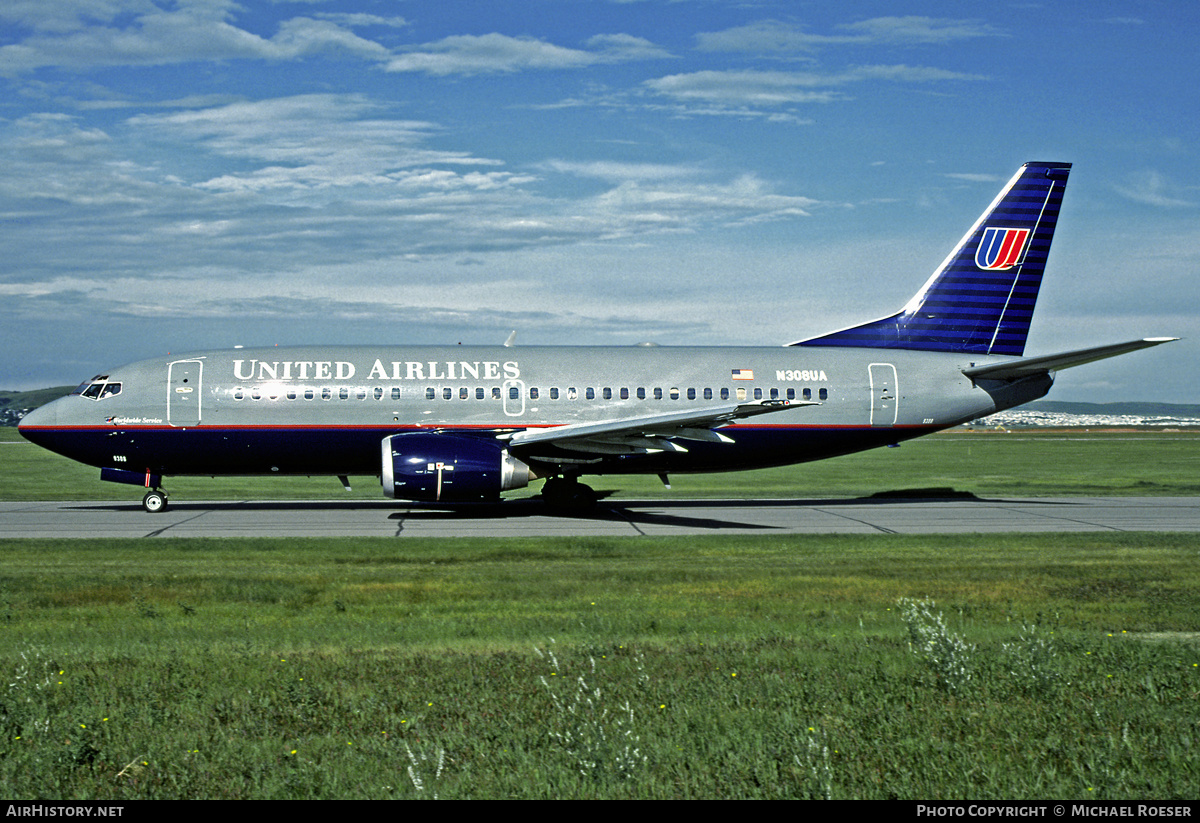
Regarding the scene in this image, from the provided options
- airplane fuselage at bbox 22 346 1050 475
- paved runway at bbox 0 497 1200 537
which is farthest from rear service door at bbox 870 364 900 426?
paved runway at bbox 0 497 1200 537

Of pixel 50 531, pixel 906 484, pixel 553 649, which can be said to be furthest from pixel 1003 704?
pixel 906 484

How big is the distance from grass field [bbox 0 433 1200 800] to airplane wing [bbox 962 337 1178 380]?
30.2 ft

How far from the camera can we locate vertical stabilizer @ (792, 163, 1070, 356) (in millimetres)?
30188

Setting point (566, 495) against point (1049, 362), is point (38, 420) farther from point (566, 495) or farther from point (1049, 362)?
point (1049, 362)

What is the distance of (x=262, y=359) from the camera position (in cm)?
2728

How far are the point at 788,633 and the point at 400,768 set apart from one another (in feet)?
18.4

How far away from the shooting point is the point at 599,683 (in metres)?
8.87

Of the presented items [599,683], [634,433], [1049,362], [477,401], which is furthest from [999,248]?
Result: [599,683]

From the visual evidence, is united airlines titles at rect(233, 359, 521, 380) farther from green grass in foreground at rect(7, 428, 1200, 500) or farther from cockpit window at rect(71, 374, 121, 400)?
green grass in foreground at rect(7, 428, 1200, 500)

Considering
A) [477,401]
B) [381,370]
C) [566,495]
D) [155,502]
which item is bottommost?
[155,502]

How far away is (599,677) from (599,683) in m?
0.22

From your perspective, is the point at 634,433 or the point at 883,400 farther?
the point at 883,400

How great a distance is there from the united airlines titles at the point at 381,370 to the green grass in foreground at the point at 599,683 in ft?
36.1
